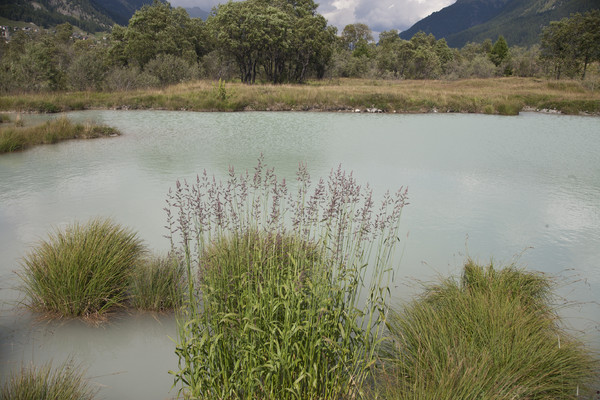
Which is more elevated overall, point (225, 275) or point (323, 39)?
point (323, 39)

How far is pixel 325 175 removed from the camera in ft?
28.2

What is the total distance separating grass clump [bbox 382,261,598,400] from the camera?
201 centimetres

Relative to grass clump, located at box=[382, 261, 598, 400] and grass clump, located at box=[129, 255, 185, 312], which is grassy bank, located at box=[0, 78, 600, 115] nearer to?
grass clump, located at box=[129, 255, 185, 312]

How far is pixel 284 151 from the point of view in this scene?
36.8 feet

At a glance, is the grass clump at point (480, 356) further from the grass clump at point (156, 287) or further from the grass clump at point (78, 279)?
the grass clump at point (78, 279)

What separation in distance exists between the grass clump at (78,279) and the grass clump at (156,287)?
0.12 metres

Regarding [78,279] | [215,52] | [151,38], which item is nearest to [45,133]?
[78,279]

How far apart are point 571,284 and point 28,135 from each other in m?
13.8

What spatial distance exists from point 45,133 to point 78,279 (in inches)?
436

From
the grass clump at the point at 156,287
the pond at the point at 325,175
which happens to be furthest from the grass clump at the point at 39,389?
the grass clump at the point at 156,287

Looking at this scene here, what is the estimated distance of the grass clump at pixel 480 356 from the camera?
2.01 metres

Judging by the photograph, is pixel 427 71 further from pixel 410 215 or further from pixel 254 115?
pixel 410 215

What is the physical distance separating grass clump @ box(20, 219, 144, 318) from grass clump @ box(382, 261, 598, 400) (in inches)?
97.0

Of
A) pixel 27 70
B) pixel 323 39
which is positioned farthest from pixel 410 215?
pixel 323 39
